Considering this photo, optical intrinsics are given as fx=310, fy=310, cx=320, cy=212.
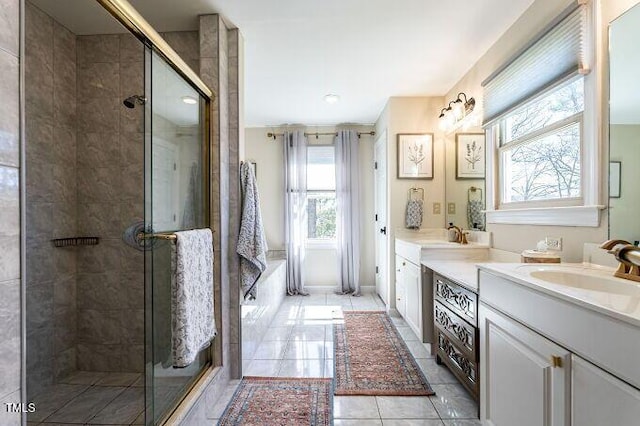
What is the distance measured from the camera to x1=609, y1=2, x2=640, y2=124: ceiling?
50.2 inches

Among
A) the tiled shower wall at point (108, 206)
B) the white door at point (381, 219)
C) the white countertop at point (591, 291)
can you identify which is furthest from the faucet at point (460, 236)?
the tiled shower wall at point (108, 206)

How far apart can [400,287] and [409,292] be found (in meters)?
0.34

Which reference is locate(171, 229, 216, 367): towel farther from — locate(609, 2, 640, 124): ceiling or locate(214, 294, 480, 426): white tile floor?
locate(609, 2, 640, 124): ceiling

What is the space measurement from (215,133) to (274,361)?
5.79ft

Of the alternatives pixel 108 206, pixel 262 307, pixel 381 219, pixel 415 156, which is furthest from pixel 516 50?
pixel 108 206

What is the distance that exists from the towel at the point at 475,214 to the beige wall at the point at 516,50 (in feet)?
0.57

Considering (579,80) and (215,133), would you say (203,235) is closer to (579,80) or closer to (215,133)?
(215,133)

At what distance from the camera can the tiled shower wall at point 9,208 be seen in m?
0.76

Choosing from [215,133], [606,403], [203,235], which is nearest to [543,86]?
[606,403]

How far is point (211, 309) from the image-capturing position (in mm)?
1867

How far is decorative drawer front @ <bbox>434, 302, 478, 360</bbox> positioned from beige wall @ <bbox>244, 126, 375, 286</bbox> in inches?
85.9

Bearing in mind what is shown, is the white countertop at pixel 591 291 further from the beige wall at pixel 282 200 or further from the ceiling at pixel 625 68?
the beige wall at pixel 282 200

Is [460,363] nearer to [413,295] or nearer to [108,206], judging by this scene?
[413,295]

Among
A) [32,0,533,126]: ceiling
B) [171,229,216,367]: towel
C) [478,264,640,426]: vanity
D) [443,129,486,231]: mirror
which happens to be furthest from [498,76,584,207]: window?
[171,229,216,367]: towel
